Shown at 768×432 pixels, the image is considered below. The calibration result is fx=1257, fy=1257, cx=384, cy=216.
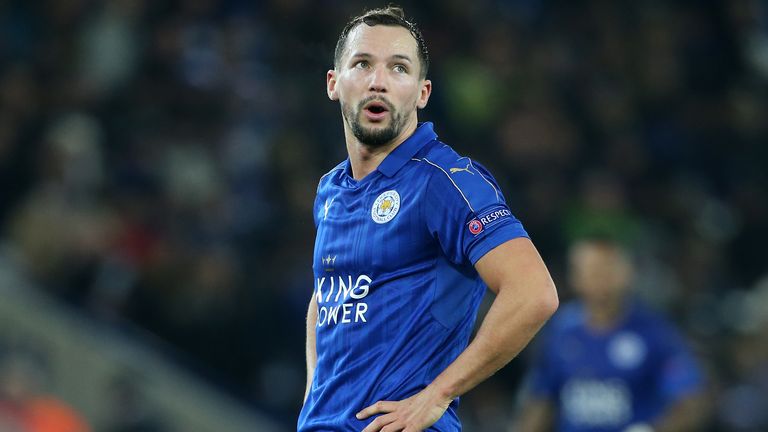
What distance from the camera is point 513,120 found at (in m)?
12.2

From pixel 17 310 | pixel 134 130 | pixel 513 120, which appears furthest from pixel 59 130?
pixel 513 120

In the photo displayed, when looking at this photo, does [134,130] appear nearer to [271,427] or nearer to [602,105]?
[271,427]

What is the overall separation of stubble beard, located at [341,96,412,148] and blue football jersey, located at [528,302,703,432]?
4.09 meters

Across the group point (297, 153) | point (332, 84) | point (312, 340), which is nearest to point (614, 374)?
point (312, 340)

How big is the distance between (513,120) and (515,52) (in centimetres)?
101

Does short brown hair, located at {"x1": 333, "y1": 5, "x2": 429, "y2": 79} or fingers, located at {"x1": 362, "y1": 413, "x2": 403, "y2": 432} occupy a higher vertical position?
short brown hair, located at {"x1": 333, "y1": 5, "x2": 429, "y2": 79}

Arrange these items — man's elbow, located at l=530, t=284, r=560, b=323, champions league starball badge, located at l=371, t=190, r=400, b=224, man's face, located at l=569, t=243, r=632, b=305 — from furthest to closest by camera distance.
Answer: man's face, located at l=569, t=243, r=632, b=305
champions league starball badge, located at l=371, t=190, r=400, b=224
man's elbow, located at l=530, t=284, r=560, b=323

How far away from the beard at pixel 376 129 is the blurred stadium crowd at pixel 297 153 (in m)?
4.30

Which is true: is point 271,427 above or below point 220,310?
below

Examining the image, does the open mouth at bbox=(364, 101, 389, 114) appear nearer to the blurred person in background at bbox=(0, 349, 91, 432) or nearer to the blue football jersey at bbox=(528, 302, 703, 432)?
the blue football jersey at bbox=(528, 302, 703, 432)

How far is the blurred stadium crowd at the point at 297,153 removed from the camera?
32.2 ft

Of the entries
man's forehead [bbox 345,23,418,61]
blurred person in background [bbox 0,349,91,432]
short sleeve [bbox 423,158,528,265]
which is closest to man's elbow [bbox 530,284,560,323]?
short sleeve [bbox 423,158,528,265]

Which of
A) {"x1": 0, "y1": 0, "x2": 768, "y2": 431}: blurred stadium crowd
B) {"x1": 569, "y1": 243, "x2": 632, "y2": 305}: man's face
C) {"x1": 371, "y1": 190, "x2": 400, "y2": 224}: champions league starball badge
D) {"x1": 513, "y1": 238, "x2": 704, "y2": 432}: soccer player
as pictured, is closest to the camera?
{"x1": 371, "y1": 190, "x2": 400, "y2": 224}: champions league starball badge

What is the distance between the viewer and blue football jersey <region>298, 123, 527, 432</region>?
11.8 ft
